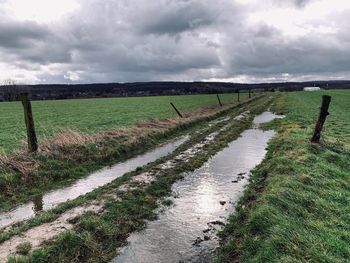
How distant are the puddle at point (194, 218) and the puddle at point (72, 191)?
145 inches

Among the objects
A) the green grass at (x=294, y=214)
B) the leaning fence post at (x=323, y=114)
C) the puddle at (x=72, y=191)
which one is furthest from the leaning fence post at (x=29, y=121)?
the leaning fence post at (x=323, y=114)

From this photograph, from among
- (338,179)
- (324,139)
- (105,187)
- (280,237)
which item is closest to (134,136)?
(105,187)

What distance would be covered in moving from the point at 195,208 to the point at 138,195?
2266mm

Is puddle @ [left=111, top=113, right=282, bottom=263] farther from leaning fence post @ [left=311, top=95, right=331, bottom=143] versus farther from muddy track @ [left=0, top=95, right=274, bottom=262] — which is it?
leaning fence post @ [left=311, top=95, right=331, bottom=143]

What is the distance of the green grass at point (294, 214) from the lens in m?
7.68

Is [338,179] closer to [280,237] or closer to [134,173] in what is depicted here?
[280,237]

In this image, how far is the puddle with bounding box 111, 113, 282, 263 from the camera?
8641 mm

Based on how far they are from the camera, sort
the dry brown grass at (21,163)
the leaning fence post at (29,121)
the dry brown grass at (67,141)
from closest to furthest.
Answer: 1. the dry brown grass at (21,163)
2. the dry brown grass at (67,141)
3. the leaning fence post at (29,121)

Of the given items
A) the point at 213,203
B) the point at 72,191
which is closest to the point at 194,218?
the point at 213,203

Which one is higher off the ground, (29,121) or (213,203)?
(29,121)

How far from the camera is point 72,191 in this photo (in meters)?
14.2

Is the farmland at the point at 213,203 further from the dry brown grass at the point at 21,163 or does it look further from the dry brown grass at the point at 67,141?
the dry brown grass at the point at 67,141

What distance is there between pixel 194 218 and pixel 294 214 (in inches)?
118

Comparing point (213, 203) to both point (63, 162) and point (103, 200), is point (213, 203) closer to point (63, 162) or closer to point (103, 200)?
point (103, 200)
